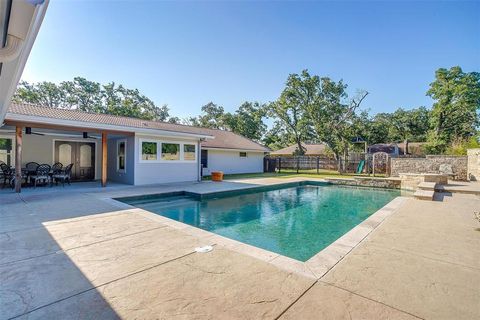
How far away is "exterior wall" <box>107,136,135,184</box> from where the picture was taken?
1163 cm

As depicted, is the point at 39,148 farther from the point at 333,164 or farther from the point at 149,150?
the point at 333,164

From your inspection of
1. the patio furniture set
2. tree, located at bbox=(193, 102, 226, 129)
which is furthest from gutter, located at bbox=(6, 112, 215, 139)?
tree, located at bbox=(193, 102, 226, 129)

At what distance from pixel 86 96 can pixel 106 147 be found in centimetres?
3026

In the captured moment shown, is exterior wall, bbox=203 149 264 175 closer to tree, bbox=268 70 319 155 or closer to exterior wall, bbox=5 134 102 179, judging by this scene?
tree, bbox=268 70 319 155

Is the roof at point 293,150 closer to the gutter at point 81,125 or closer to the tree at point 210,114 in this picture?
the tree at point 210,114

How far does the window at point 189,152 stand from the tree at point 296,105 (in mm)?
14346

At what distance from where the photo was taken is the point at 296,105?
2545cm

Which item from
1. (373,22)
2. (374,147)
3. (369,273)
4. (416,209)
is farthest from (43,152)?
(374,147)

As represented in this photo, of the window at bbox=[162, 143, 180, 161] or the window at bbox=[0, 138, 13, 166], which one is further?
the window at bbox=[162, 143, 180, 161]

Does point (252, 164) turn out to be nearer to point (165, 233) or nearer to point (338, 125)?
point (338, 125)

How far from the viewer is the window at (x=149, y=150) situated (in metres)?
11.8

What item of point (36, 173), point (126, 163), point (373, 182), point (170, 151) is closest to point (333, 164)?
point (373, 182)

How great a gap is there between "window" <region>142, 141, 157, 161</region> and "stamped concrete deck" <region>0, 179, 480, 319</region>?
23.8ft

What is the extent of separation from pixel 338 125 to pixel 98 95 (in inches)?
1302
